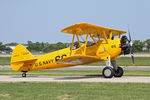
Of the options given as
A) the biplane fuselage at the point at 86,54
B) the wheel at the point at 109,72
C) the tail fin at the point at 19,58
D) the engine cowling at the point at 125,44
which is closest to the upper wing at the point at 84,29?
the biplane fuselage at the point at 86,54

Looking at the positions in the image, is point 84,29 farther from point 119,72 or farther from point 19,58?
point 19,58

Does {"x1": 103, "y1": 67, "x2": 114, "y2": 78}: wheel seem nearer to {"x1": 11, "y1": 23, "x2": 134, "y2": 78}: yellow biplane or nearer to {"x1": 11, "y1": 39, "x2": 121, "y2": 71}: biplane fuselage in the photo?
{"x1": 11, "y1": 23, "x2": 134, "y2": 78}: yellow biplane

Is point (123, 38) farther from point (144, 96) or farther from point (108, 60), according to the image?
point (144, 96)

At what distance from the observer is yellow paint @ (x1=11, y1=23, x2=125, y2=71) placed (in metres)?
15.6

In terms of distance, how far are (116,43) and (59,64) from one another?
4259 millimetres

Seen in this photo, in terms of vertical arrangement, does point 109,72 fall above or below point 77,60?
below

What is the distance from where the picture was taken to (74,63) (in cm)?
1681

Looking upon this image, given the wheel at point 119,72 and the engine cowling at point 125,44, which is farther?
the wheel at point 119,72

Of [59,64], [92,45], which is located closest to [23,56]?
[59,64]

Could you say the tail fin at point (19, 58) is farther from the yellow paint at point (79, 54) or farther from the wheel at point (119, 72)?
the wheel at point (119, 72)

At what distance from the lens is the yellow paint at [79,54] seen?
612 inches

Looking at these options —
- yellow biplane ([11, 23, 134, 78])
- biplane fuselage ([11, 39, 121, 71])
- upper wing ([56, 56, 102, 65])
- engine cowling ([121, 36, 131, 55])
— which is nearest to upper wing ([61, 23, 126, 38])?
yellow biplane ([11, 23, 134, 78])

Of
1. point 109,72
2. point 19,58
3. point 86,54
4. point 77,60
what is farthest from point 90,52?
point 19,58

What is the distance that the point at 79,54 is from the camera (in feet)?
52.7
